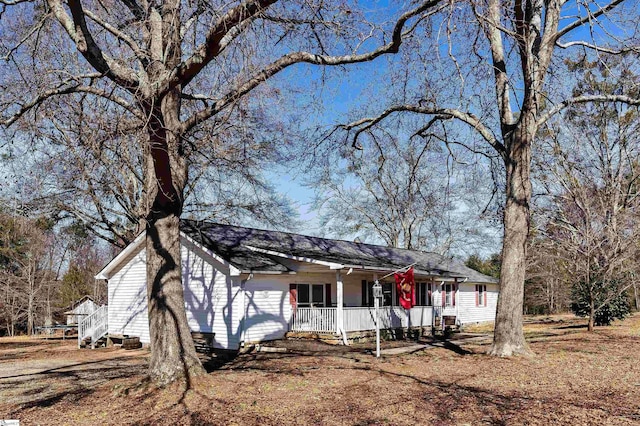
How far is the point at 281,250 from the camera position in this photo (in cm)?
1906

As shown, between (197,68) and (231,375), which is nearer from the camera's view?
(197,68)

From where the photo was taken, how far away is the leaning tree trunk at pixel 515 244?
1375 centimetres

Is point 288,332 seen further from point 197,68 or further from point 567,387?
point 197,68

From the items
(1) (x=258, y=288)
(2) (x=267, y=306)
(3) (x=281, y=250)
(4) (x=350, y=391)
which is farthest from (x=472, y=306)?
(4) (x=350, y=391)

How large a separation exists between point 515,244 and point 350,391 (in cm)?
688

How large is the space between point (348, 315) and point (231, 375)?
762 centimetres

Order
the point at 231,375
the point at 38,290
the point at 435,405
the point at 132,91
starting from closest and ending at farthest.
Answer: the point at 435,405 < the point at 132,91 < the point at 231,375 < the point at 38,290

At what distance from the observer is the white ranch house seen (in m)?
17.0

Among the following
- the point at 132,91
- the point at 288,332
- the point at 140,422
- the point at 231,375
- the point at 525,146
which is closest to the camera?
the point at 140,422

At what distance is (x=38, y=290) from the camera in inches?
1313

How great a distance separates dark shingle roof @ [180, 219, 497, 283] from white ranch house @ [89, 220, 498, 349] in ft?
0.17

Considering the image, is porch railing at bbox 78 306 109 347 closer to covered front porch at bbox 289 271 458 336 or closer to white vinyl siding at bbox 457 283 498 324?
covered front porch at bbox 289 271 458 336

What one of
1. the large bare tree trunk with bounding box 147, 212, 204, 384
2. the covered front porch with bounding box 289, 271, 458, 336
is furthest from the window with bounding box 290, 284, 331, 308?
the large bare tree trunk with bounding box 147, 212, 204, 384

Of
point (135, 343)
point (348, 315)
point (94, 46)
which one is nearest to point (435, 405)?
point (94, 46)
